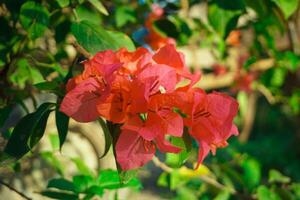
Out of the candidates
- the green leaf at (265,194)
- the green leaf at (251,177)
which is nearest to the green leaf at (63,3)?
the green leaf at (265,194)

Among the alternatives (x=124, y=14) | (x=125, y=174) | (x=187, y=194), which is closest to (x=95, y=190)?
(x=125, y=174)

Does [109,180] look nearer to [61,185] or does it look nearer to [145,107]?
[61,185]

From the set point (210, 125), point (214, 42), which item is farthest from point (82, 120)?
point (214, 42)

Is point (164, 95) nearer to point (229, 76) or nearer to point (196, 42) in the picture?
point (196, 42)

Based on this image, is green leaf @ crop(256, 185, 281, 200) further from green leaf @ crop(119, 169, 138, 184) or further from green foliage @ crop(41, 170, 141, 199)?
green leaf @ crop(119, 169, 138, 184)

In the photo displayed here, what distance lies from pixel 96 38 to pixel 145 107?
25 centimetres

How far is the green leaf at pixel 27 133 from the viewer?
0.66m

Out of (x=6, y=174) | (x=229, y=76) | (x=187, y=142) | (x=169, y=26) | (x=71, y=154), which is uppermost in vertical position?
(x=187, y=142)

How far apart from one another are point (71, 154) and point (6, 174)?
1.26 feet

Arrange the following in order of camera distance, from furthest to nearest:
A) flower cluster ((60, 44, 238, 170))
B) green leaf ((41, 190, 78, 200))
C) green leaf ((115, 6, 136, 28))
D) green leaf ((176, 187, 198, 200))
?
green leaf ((176, 187, 198, 200)) → green leaf ((115, 6, 136, 28)) → green leaf ((41, 190, 78, 200)) → flower cluster ((60, 44, 238, 170))

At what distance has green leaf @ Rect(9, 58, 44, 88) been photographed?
0.98 meters

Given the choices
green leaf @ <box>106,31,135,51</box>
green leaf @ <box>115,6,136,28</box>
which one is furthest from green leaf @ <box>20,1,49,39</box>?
green leaf @ <box>115,6,136,28</box>

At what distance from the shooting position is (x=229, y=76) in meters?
2.43

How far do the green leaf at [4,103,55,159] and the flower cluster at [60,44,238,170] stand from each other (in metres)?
0.08
